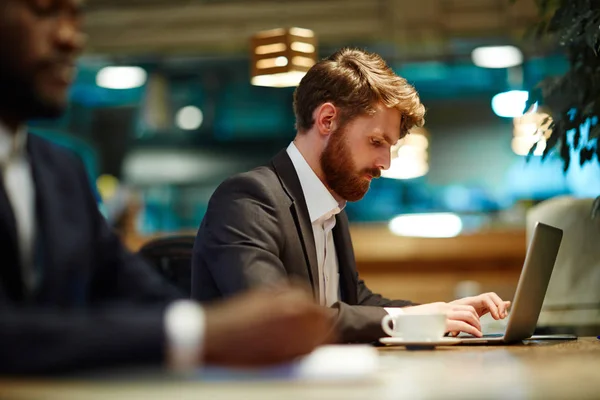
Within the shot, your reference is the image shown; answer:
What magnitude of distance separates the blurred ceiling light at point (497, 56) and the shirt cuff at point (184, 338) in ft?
23.3

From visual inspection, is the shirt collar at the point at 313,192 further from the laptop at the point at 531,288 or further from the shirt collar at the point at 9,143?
the shirt collar at the point at 9,143

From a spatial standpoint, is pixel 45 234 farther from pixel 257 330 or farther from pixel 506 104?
pixel 506 104

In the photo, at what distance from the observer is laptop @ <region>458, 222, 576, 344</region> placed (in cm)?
190

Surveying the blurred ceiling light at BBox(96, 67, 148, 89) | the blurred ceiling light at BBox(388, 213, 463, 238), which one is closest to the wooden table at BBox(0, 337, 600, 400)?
the blurred ceiling light at BBox(388, 213, 463, 238)

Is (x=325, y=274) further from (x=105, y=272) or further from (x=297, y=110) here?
(x=105, y=272)

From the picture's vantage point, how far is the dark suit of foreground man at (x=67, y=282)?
2.86ft

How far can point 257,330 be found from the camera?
909 millimetres

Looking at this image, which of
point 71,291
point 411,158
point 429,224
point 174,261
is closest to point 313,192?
point 174,261

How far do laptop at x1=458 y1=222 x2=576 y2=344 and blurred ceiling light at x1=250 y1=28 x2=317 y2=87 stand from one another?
6.73 ft

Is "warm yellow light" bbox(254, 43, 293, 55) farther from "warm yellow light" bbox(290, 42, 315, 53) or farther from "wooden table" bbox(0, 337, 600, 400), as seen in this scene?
"wooden table" bbox(0, 337, 600, 400)

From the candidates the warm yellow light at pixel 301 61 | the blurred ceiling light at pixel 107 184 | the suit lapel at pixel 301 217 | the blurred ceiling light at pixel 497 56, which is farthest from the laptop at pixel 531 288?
the blurred ceiling light at pixel 107 184

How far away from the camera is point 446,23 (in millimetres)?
7191

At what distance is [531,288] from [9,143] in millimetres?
1296

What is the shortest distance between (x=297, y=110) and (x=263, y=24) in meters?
5.05
